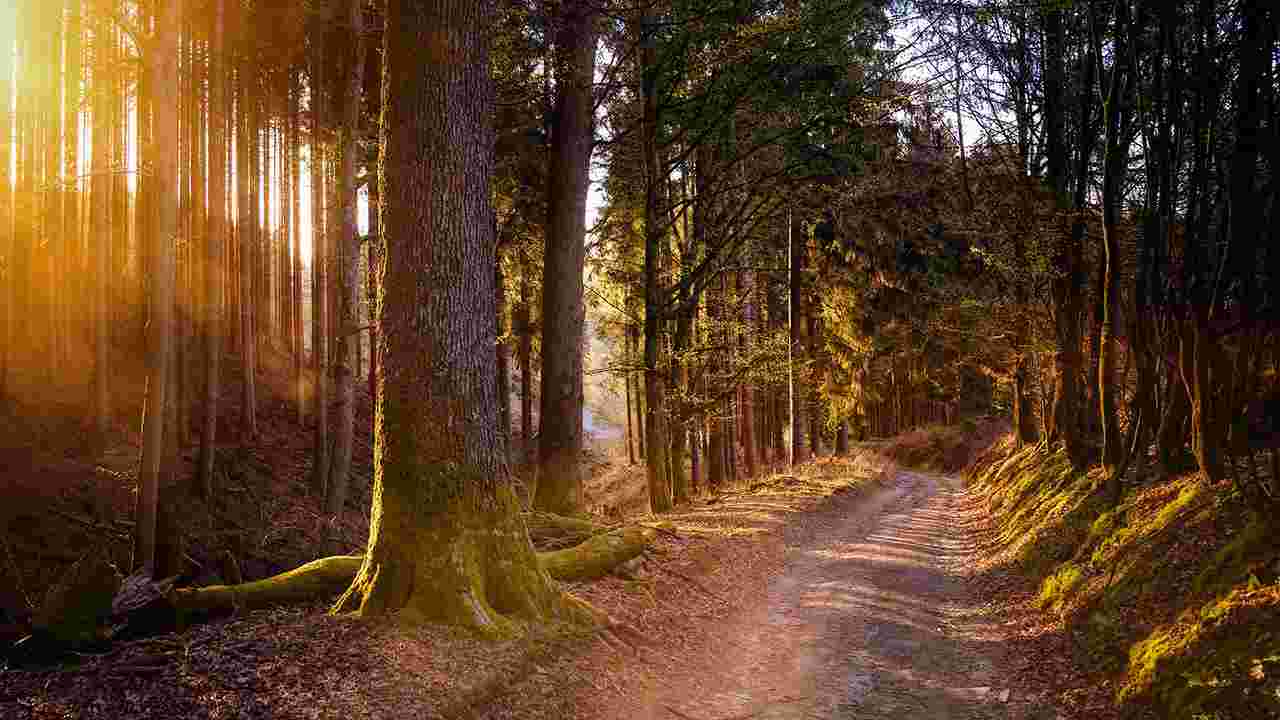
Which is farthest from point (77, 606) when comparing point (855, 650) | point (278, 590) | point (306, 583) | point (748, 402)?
point (748, 402)

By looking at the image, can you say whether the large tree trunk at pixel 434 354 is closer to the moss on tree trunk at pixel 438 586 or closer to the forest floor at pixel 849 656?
the moss on tree trunk at pixel 438 586

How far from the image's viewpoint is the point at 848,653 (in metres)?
7.68

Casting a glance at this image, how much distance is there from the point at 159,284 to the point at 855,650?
34.2 feet

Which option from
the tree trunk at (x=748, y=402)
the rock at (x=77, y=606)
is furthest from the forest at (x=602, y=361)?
the tree trunk at (x=748, y=402)

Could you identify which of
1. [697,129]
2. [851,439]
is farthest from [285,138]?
[851,439]

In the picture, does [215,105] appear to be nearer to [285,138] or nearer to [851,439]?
[285,138]

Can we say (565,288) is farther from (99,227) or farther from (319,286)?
(99,227)

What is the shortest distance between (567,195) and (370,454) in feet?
48.8

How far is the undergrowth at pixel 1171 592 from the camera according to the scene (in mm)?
5125

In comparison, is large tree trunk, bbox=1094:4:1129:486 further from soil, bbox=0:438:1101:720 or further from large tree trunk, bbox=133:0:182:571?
large tree trunk, bbox=133:0:182:571

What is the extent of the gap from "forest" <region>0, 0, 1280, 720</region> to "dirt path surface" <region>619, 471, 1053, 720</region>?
0.19 ft

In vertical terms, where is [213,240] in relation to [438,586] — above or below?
above

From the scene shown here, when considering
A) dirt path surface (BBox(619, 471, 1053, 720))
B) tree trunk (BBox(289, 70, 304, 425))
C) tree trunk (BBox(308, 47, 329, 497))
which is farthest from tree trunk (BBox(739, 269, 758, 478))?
dirt path surface (BBox(619, 471, 1053, 720))

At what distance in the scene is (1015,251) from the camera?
15.6 metres
